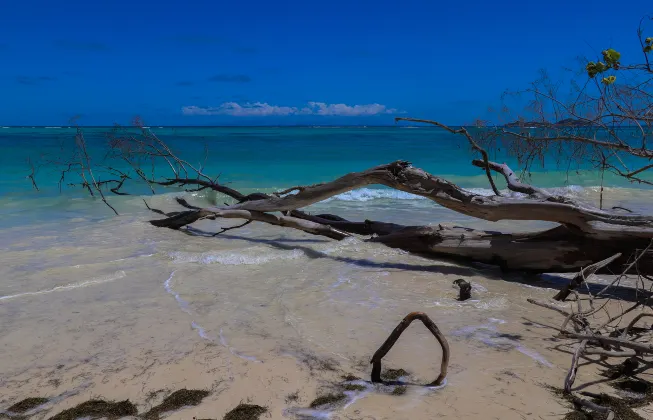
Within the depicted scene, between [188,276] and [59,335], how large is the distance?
1.72m

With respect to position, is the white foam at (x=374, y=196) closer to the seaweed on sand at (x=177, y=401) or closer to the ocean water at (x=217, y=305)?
the ocean water at (x=217, y=305)

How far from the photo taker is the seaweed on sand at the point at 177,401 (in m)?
2.88

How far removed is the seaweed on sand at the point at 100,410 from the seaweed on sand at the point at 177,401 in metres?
0.11

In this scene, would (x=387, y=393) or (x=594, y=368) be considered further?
(x=594, y=368)

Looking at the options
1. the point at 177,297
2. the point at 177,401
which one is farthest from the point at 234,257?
the point at 177,401

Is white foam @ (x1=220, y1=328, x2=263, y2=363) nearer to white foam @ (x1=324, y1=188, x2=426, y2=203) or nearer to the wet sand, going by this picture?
the wet sand

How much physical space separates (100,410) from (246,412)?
827 mm

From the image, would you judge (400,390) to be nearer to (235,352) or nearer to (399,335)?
(399,335)

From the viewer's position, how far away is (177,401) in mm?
2990

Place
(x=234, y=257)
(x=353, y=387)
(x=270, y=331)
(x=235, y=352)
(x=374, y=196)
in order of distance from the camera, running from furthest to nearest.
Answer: (x=374, y=196)
(x=234, y=257)
(x=270, y=331)
(x=235, y=352)
(x=353, y=387)

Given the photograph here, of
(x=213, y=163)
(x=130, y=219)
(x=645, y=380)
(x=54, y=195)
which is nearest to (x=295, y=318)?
(x=645, y=380)

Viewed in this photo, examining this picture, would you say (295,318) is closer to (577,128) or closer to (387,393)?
(387,393)

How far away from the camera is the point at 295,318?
14.4 ft

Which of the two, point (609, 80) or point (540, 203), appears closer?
point (609, 80)
